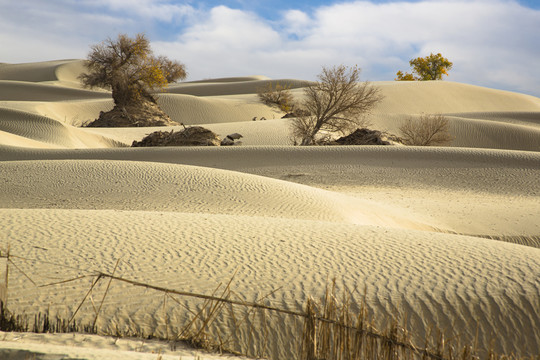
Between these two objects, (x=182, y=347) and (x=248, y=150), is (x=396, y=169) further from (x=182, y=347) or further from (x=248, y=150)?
(x=182, y=347)

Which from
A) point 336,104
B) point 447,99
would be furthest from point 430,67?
point 336,104

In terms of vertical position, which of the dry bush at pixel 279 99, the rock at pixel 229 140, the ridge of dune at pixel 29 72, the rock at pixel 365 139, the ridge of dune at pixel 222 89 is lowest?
the rock at pixel 229 140

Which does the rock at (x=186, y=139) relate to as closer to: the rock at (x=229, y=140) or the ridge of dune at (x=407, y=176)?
the rock at (x=229, y=140)

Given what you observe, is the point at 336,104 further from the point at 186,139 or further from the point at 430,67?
the point at 430,67

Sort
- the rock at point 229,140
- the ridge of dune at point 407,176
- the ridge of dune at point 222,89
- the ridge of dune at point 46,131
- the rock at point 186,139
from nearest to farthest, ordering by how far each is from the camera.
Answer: the ridge of dune at point 407,176 < the rock at point 186,139 < the rock at point 229,140 < the ridge of dune at point 46,131 < the ridge of dune at point 222,89

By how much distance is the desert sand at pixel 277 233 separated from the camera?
132 inches

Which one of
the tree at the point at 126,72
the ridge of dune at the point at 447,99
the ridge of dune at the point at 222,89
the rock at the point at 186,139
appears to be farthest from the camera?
the ridge of dune at the point at 222,89

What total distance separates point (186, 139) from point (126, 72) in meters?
11.0

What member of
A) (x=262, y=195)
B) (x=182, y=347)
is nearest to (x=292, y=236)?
(x=182, y=347)

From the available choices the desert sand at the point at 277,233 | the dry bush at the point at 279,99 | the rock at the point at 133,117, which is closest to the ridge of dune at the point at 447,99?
the dry bush at the point at 279,99

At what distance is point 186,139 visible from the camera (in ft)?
53.5

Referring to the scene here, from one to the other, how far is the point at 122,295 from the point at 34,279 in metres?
0.63

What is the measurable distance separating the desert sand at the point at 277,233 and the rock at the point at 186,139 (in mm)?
1981

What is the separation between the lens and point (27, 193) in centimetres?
802
